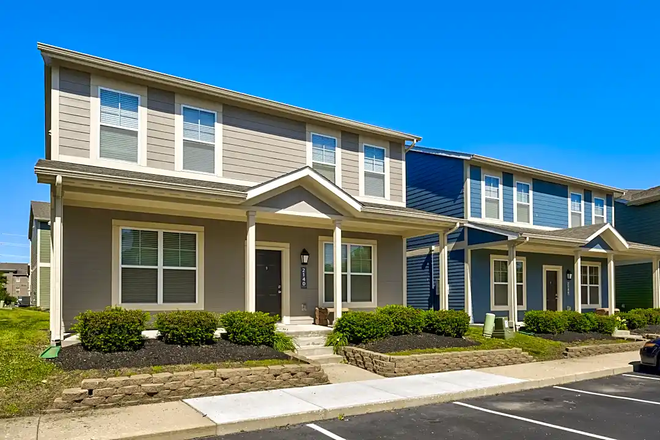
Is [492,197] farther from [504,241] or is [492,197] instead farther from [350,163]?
[350,163]

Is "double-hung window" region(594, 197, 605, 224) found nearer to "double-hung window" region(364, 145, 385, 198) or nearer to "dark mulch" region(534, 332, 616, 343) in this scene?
"dark mulch" region(534, 332, 616, 343)

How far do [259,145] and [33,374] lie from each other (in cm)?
774

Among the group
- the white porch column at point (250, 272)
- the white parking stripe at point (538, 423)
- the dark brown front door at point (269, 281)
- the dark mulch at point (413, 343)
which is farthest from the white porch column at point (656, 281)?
the white porch column at point (250, 272)

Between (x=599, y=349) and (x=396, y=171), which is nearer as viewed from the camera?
(x=599, y=349)

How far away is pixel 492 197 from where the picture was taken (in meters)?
19.2

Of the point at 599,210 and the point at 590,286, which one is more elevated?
the point at 599,210

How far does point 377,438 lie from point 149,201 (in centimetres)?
704

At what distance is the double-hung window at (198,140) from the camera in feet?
42.2

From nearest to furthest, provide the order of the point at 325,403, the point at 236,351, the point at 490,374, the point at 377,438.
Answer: the point at 377,438 → the point at 325,403 → the point at 236,351 → the point at 490,374

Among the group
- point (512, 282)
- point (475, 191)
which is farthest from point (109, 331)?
point (475, 191)

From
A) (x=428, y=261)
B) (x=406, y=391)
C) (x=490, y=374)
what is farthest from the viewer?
(x=428, y=261)

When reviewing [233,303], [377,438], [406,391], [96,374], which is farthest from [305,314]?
[377,438]

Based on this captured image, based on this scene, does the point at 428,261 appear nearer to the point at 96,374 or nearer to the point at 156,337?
the point at 156,337

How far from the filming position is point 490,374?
11.0 meters
